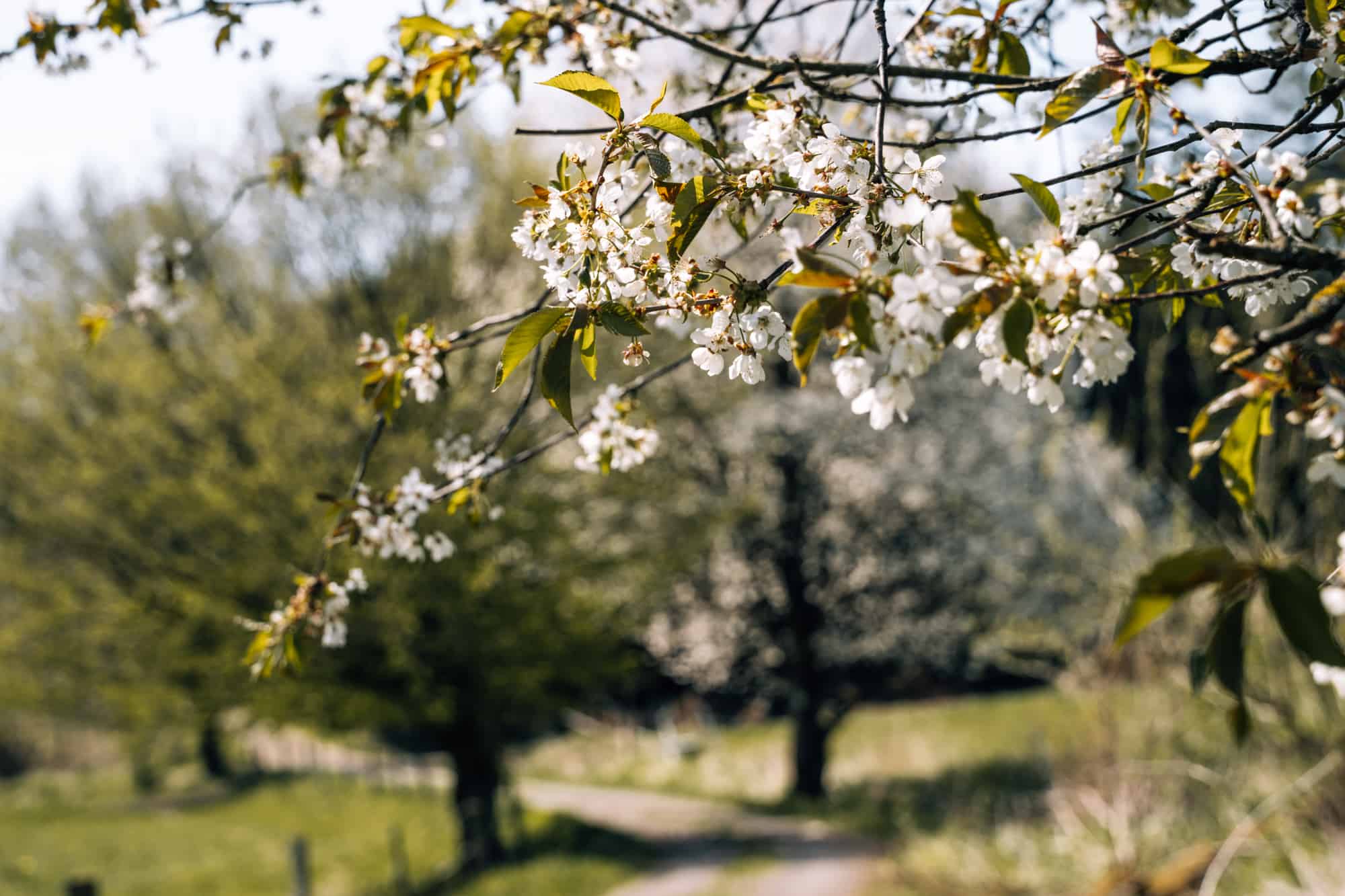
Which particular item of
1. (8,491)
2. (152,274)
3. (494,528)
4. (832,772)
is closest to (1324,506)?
(152,274)

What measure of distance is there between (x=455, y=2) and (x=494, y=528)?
615 cm

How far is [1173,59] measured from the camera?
129cm

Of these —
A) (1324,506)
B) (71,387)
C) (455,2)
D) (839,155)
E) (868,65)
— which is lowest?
(1324,506)

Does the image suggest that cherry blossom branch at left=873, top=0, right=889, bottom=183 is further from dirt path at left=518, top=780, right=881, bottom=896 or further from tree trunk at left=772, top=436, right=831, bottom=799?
tree trunk at left=772, top=436, right=831, bottom=799

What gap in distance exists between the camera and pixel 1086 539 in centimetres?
1215

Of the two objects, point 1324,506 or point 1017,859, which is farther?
point 1017,859

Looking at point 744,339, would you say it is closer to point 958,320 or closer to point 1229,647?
point 958,320

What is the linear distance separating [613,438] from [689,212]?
74 centimetres

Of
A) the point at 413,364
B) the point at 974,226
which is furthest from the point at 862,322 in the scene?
the point at 413,364

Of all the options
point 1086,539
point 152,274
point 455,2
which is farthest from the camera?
point 1086,539

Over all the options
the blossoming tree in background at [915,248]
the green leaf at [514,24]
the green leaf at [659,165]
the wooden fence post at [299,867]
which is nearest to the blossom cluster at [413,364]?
the blossoming tree in background at [915,248]

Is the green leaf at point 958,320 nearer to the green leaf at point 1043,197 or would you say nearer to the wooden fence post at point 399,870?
the green leaf at point 1043,197

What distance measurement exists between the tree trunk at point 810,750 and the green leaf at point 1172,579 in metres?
10.6

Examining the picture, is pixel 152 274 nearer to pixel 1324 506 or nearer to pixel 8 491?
pixel 1324 506
